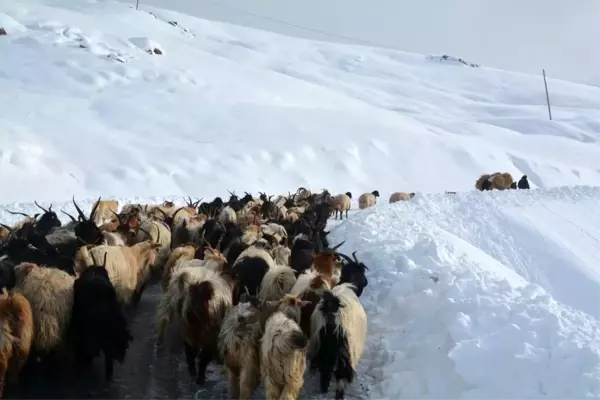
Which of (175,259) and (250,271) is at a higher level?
(250,271)

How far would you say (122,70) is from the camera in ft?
141

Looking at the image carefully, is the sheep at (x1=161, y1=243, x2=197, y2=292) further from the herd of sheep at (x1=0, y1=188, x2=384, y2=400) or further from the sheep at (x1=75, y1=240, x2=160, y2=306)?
the sheep at (x1=75, y1=240, x2=160, y2=306)

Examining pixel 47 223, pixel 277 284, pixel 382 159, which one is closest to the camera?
pixel 277 284

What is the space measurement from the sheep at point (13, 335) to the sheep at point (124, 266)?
1881 millimetres

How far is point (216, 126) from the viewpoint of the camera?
116ft

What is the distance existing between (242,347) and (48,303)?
204 centimetres

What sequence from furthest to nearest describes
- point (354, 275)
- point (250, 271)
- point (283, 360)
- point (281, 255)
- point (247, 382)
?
point (281, 255) < point (354, 275) < point (250, 271) < point (247, 382) < point (283, 360)

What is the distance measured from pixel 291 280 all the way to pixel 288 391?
1.88 meters

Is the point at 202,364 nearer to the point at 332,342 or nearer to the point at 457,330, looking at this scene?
the point at 332,342

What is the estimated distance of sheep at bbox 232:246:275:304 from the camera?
7.04 metres

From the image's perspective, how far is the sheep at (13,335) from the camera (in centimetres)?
514

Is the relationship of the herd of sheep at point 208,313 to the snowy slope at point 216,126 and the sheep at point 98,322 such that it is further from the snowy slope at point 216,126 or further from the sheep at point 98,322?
the snowy slope at point 216,126

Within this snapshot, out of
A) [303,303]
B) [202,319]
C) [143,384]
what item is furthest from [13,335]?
[303,303]

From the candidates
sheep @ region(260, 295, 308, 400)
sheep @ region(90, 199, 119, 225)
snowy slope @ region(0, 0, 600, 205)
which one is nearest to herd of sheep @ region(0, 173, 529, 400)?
sheep @ region(260, 295, 308, 400)
